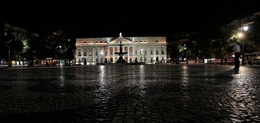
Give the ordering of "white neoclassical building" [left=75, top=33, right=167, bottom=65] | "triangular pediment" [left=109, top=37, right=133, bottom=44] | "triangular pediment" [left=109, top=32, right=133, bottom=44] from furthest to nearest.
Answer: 1. "white neoclassical building" [left=75, top=33, right=167, bottom=65]
2. "triangular pediment" [left=109, top=37, right=133, bottom=44]
3. "triangular pediment" [left=109, top=32, right=133, bottom=44]

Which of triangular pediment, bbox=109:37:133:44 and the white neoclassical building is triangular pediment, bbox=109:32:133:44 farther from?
the white neoclassical building

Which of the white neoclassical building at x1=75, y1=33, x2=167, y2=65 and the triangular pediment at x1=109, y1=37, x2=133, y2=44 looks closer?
the triangular pediment at x1=109, y1=37, x2=133, y2=44

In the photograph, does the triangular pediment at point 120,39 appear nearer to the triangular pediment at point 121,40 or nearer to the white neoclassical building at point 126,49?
the triangular pediment at point 121,40

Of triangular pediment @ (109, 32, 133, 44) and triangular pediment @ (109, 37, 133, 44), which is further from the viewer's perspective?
triangular pediment @ (109, 37, 133, 44)

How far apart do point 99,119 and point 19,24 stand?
8307cm

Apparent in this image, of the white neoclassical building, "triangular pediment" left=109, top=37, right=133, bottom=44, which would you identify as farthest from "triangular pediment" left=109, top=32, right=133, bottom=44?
the white neoclassical building

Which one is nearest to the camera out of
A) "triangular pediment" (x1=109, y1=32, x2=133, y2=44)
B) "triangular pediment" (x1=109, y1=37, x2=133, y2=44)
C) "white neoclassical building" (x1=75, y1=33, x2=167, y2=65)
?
"triangular pediment" (x1=109, y1=32, x2=133, y2=44)

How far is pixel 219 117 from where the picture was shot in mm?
3926

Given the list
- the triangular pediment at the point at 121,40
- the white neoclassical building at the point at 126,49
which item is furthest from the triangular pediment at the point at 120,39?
the white neoclassical building at the point at 126,49

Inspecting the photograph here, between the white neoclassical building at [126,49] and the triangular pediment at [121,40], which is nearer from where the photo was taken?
the triangular pediment at [121,40]

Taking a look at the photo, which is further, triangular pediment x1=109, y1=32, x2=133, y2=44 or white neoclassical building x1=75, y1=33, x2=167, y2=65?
white neoclassical building x1=75, y1=33, x2=167, y2=65

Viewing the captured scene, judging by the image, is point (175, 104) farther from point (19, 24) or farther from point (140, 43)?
point (140, 43)

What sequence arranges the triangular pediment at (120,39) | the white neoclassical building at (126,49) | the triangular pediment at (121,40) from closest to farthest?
the triangular pediment at (120,39)
the triangular pediment at (121,40)
the white neoclassical building at (126,49)

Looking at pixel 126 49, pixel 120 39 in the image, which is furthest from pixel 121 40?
pixel 126 49
